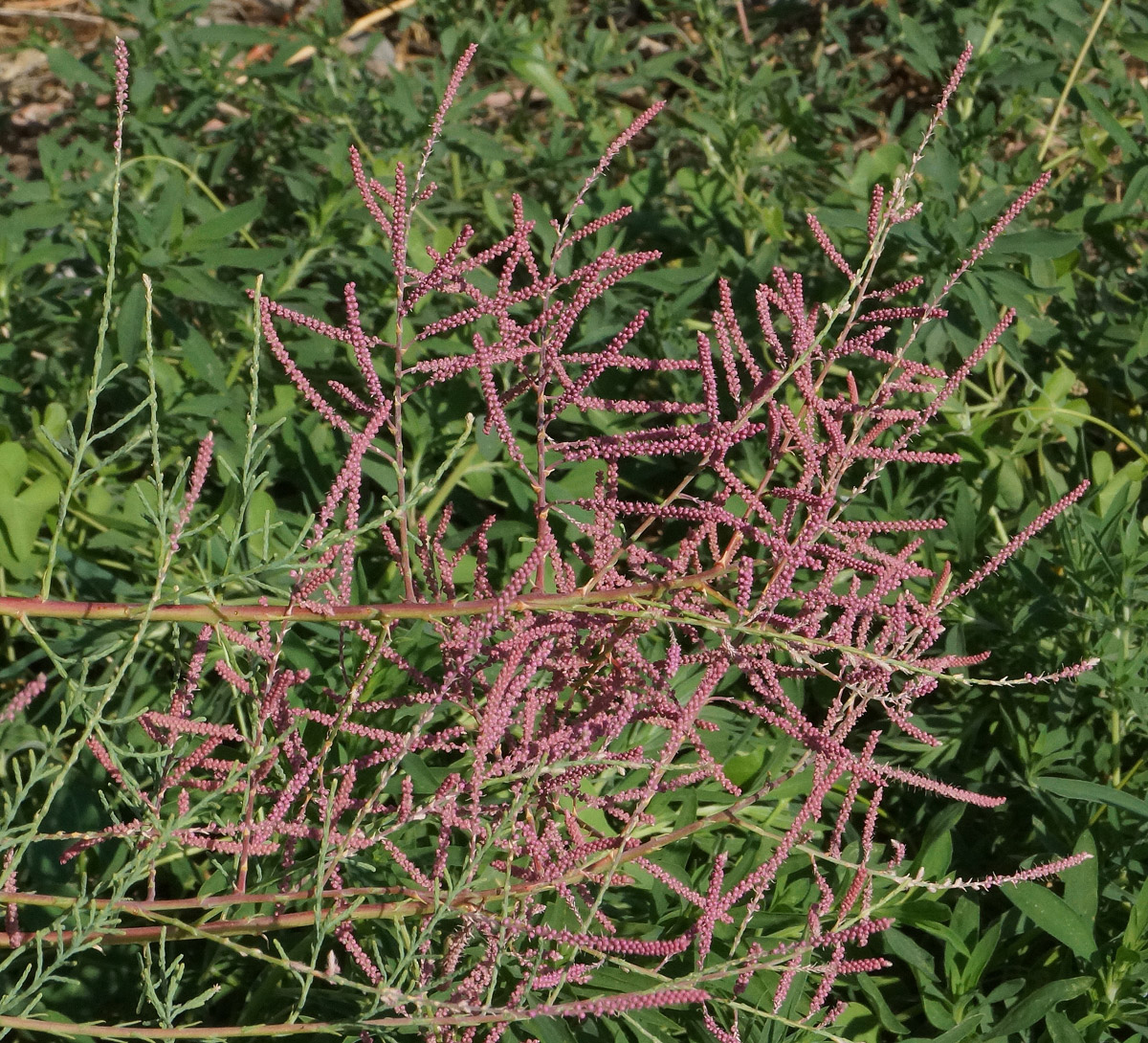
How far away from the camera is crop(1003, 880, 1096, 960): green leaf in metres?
1.90

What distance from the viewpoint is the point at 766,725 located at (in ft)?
8.14

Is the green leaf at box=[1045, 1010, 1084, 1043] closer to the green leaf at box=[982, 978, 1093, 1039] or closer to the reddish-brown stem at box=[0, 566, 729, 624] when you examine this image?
the green leaf at box=[982, 978, 1093, 1039]

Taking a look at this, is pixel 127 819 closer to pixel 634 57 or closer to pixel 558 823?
pixel 558 823

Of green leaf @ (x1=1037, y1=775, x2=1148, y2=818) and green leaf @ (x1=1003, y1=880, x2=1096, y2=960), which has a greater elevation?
green leaf @ (x1=1037, y1=775, x2=1148, y2=818)

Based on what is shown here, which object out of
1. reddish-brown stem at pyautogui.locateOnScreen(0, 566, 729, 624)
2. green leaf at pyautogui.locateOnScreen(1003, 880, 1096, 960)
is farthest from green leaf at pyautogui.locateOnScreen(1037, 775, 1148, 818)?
reddish-brown stem at pyautogui.locateOnScreen(0, 566, 729, 624)

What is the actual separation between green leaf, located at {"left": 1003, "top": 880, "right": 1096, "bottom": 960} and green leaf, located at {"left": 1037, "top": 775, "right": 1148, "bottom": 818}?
16 cm

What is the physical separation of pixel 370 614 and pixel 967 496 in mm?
1396

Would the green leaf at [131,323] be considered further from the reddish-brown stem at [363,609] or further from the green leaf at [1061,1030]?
the green leaf at [1061,1030]

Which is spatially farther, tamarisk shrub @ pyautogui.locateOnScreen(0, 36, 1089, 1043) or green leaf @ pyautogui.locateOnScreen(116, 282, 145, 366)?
green leaf @ pyautogui.locateOnScreen(116, 282, 145, 366)

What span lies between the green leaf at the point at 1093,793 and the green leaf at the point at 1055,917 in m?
0.16

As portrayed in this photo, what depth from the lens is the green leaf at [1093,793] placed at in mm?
1961

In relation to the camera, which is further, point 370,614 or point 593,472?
point 593,472

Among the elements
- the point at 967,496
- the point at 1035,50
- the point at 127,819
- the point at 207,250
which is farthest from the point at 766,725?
the point at 1035,50

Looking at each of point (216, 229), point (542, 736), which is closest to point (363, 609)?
point (542, 736)
